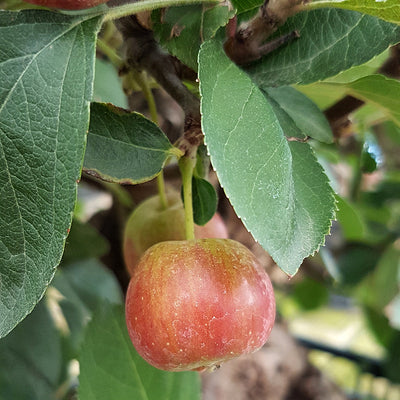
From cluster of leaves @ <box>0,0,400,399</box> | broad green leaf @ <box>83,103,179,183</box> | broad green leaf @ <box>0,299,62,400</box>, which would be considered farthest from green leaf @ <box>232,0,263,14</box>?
broad green leaf @ <box>0,299,62,400</box>

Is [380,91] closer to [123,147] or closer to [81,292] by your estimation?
[123,147]

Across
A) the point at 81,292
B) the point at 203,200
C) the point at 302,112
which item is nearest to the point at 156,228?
the point at 203,200

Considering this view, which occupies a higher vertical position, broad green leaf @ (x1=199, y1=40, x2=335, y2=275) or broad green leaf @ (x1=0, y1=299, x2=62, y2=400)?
broad green leaf @ (x1=199, y1=40, x2=335, y2=275)

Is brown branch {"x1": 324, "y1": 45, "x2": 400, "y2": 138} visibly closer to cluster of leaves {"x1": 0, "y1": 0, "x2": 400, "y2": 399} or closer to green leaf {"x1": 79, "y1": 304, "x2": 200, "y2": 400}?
cluster of leaves {"x1": 0, "y1": 0, "x2": 400, "y2": 399}

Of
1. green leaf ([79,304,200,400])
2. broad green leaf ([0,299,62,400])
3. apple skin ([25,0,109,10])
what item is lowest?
broad green leaf ([0,299,62,400])

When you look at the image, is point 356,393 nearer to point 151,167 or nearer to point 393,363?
point 393,363

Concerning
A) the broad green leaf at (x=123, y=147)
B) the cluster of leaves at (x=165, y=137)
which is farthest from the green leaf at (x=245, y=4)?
the broad green leaf at (x=123, y=147)
